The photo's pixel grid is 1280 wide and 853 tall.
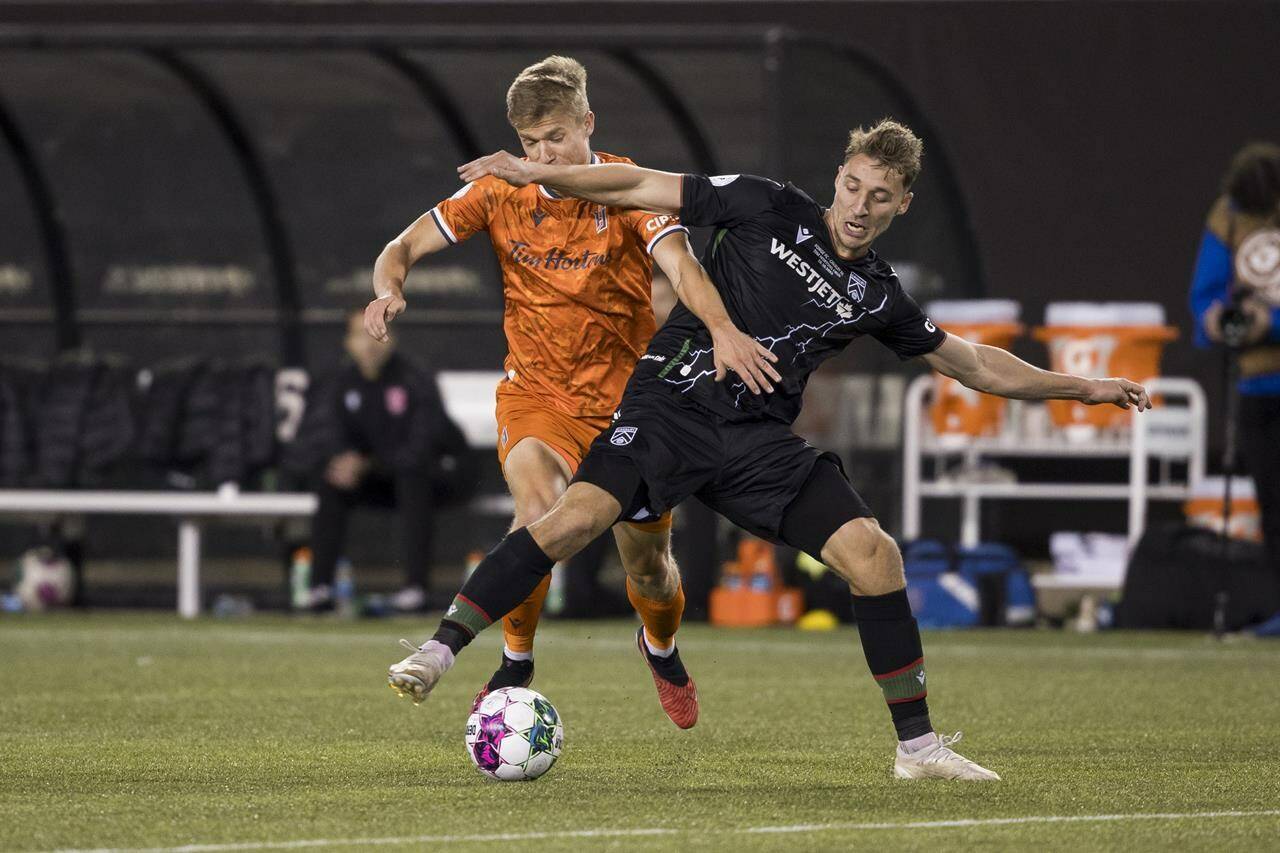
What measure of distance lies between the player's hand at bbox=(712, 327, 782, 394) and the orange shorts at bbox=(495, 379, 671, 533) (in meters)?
0.92

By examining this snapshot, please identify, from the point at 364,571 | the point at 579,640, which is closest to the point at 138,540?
the point at 364,571

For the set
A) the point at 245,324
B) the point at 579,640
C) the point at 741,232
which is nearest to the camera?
the point at 741,232

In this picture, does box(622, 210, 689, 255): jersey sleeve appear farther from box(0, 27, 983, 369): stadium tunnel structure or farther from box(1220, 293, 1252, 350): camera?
box(0, 27, 983, 369): stadium tunnel structure

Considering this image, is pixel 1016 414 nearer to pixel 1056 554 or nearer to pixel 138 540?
pixel 1056 554

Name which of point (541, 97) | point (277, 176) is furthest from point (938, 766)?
point (277, 176)

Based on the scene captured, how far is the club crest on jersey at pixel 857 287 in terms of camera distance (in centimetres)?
579

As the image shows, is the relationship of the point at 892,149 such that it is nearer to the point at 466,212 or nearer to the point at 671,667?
the point at 466,212

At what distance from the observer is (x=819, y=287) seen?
5.79 meters

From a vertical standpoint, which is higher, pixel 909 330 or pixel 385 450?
pixel 909 330

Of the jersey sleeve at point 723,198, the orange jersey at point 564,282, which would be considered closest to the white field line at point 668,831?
the jersey sleeve at point 723,198

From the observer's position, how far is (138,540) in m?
15.2

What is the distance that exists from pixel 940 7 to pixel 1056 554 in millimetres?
4179

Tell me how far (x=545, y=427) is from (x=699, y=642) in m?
4.79

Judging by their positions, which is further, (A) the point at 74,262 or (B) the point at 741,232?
(A) the point at 74,262
